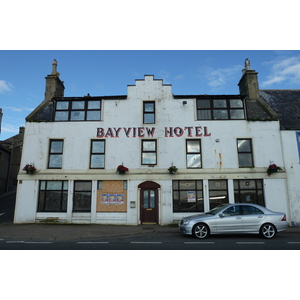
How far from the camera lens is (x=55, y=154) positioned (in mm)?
16266

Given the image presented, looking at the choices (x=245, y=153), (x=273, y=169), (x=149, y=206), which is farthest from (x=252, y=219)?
(x=149, y=206)

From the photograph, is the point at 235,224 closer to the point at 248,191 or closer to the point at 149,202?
the point at 248,191

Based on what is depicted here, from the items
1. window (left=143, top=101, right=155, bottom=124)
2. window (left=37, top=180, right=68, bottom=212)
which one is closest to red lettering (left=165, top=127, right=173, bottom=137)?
window (left=143, top=101, right=155, bottom=124)

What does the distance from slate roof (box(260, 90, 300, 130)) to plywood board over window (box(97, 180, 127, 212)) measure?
445 inches

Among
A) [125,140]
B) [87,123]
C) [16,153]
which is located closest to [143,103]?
[125,140]

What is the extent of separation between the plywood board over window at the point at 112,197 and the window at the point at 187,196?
323cm

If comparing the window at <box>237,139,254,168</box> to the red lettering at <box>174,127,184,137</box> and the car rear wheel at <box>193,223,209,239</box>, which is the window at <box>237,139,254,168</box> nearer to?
the red lettering at <box>174,127,184,137</box>

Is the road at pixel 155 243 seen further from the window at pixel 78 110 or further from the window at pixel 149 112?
the window at pixel 78 110

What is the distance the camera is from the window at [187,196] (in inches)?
599

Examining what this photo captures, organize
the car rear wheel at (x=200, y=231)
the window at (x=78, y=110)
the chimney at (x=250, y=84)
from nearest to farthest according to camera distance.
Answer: the car rear wheel at (x=200, y=231) → the window at (x=78, y=110) → the chimney at (x=250, y=84)

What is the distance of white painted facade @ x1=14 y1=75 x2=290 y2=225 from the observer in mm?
15211

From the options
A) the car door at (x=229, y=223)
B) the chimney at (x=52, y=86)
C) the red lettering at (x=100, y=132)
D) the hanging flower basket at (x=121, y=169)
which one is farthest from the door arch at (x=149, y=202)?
the chimney at (x=52, y=86)

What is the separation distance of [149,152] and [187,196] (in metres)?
3.69

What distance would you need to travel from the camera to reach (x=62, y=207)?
1552 cm
